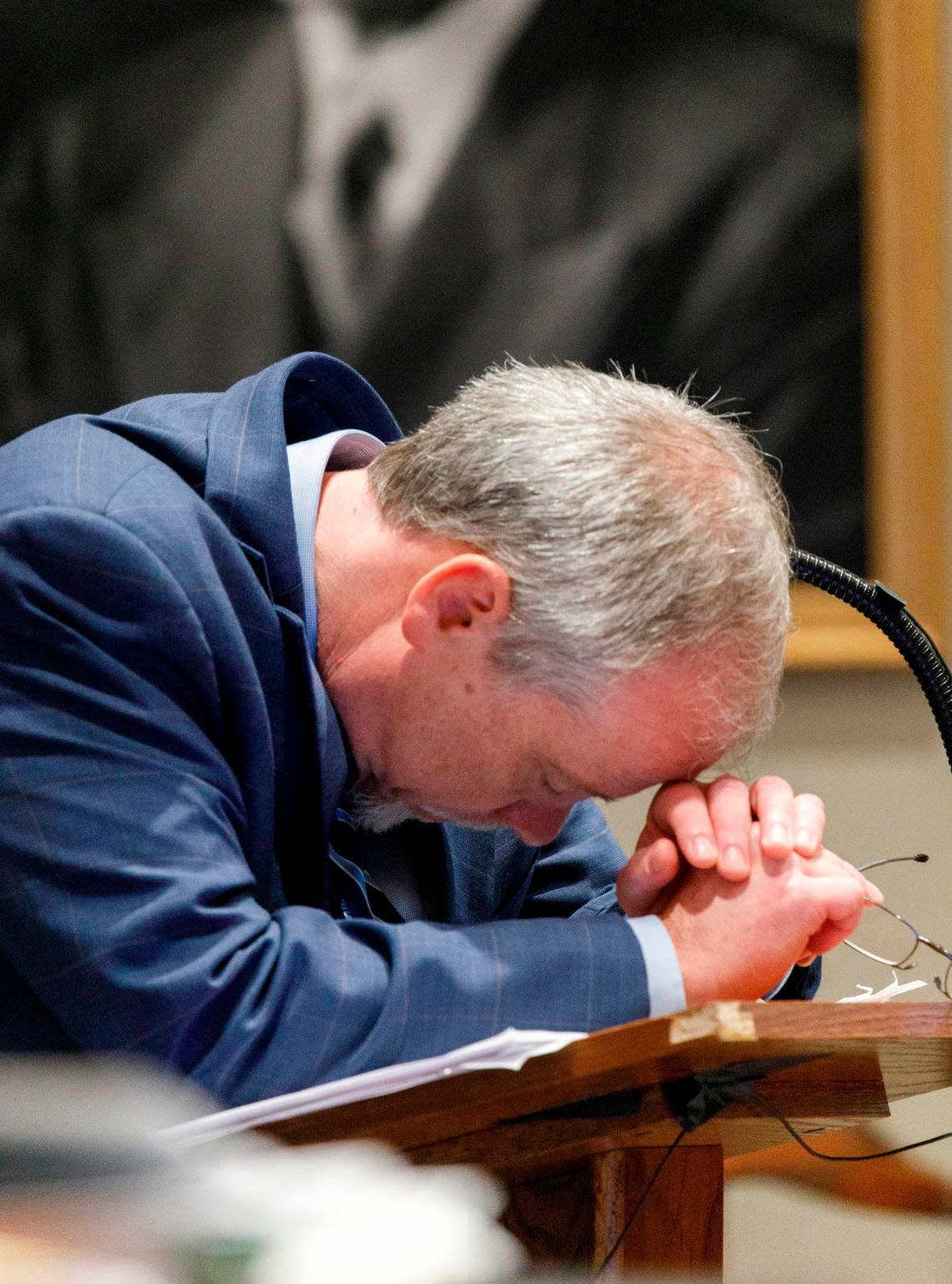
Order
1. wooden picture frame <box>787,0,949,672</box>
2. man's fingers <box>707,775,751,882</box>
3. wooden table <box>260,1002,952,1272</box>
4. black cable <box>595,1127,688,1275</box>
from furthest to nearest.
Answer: wooden picture frame <box>787,0,949,672</box> < man's fingers <box>707,775,751,882</box> < black cable <box>595,1127,688,1275</box> < wooden table <box>260,1002,952,1272</box>

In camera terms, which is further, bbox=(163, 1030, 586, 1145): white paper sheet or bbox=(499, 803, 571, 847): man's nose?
bbox=(499, 803, 571, 847): man's nose

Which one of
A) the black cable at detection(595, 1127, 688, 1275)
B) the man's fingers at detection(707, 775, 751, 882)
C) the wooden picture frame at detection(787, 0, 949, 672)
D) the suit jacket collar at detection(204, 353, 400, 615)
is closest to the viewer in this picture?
the black cable at detection(595, 1127, 688, 1275)

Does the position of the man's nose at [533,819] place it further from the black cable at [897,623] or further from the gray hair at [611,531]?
the black cable at [897,623]

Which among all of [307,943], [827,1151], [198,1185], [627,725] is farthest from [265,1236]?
[827,1151]

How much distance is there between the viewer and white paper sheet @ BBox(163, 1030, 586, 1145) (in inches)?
43.0

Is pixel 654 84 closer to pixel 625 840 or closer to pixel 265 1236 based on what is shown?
pixel 625 840

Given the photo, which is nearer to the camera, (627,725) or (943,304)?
(627,725)

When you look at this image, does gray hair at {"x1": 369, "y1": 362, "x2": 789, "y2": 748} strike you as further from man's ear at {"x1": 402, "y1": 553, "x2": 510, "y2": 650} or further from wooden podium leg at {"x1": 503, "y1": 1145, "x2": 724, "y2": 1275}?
wooden podium leg at {"x1": 503, "y1": 1145, "x2": 724, "y2": 1275}

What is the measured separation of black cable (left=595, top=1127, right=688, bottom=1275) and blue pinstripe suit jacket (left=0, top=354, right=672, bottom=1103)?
0.11 meters

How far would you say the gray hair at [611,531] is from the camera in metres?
1.52

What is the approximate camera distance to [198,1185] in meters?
0.58

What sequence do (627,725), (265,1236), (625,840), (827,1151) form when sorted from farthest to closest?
(625,840)
(827,1151)
(627,725)
(265,1236)

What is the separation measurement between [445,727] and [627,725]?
0.19m

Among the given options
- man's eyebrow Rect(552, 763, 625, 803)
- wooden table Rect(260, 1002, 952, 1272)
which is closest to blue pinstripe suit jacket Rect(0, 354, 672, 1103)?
wooden table Rect(260, 1002, 952, 1272)
